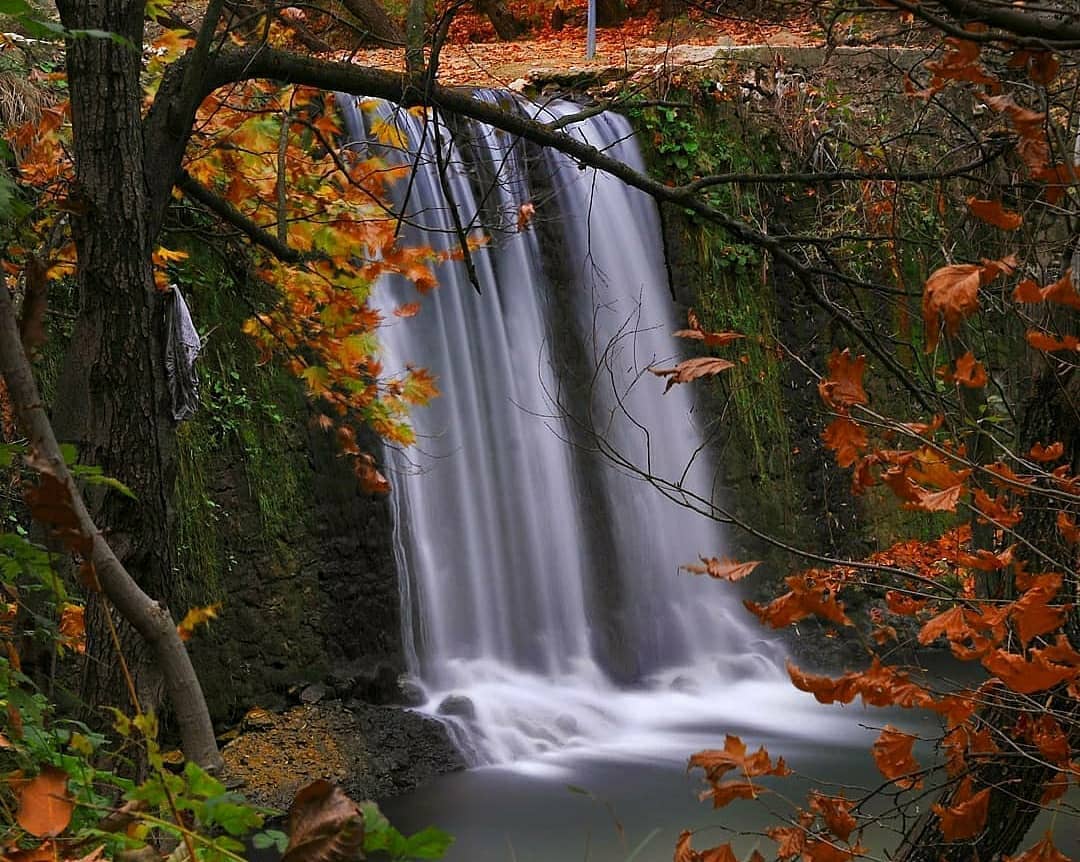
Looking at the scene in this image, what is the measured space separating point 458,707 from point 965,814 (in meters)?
4.50

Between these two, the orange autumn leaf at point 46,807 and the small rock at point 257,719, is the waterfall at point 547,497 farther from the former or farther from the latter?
the orange autumn leaf at point 46,807

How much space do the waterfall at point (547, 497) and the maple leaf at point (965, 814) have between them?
13.2ft

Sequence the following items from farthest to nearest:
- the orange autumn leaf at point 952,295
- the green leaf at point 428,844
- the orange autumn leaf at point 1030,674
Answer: the orange autumn leaf at point 1030,674 → the orange autumn leaf at point 952,295 → the green leaf at point 428,844

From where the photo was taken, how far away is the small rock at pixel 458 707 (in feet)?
23.3

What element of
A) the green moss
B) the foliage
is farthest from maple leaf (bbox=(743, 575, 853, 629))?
the green moss

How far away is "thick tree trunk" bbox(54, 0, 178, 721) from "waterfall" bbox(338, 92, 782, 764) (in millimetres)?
3940

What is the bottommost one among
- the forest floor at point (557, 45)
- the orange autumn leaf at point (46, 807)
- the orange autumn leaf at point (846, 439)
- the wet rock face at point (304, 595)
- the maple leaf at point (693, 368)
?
the wet rock face at point (304, 595)

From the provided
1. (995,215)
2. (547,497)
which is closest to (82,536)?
(995,215)

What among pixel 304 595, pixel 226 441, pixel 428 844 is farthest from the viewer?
pixel 304 595

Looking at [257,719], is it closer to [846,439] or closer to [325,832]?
[846,439]

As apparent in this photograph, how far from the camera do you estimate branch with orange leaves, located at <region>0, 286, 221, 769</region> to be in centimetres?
127

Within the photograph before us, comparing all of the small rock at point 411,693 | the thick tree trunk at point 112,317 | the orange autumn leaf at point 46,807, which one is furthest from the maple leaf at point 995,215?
the small rock at point 411,693

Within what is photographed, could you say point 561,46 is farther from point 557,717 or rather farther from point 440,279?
point 557,717

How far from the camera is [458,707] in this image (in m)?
7.16
